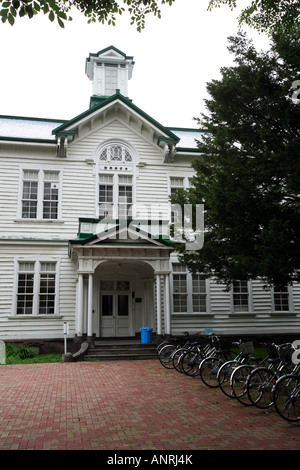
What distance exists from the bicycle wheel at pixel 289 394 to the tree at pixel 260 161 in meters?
2.58

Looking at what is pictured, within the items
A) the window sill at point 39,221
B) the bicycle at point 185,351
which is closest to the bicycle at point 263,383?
the bicycle at point 185,351

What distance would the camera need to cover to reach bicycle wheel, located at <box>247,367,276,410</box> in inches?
301

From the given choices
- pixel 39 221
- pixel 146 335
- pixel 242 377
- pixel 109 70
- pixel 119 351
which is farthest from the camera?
pixel 109 70

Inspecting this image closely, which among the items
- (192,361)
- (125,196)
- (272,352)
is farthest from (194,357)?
(125,196)

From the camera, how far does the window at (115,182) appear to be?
738 inches

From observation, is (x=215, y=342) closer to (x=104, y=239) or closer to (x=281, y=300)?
(x=104, y=239)

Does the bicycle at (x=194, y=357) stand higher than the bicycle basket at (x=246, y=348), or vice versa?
the bicycle basket at (x=246, y=348)

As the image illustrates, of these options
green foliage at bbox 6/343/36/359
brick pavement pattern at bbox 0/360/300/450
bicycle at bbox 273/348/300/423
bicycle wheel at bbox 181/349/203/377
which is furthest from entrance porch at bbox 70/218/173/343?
bicycle at bbox 273/348/300/423

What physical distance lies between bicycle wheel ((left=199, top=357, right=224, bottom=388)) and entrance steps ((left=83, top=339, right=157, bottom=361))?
5.17 m

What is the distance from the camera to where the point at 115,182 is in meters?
19.0

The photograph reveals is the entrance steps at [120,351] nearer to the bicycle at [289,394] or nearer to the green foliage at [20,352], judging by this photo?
the green foliage at [20,352]

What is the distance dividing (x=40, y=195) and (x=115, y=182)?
3626 millimetres

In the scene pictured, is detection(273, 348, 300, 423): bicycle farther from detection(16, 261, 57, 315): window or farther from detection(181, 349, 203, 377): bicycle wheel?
detection(16, 261, 57, 315): window
